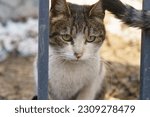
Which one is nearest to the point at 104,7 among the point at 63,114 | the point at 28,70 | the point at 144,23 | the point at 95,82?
the point at 144,23

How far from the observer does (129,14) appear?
3.07 m

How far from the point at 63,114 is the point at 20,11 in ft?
12.7

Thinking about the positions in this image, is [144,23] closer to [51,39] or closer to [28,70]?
[51,39]

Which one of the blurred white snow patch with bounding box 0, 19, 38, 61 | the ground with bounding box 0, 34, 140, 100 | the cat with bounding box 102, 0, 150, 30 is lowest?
the ground with bounding box 0, 34, 140, 100

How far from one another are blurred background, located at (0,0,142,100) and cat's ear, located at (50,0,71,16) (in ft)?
5.25

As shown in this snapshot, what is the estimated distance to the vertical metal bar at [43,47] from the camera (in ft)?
8.73

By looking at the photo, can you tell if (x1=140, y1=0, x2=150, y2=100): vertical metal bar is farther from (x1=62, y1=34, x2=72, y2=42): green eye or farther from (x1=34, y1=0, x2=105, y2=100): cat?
(x1=62, y1=34, x2=72, y2=42): green eye

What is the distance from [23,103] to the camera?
9.75 ft

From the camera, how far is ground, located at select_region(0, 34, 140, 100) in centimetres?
503

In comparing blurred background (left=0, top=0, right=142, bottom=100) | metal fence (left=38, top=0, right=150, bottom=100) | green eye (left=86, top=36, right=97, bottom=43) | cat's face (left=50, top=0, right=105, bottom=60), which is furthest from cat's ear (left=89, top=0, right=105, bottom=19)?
blurred background (left=0, top=0, right=142, bottom=100)

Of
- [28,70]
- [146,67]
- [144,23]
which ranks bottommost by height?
[28,70]

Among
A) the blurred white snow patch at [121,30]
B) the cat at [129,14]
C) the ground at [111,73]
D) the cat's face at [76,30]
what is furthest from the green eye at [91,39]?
the blurred white snow patch at [121,30]

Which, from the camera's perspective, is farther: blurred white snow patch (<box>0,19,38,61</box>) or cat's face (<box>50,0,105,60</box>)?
blurred white snow patch (<box>0,19,38,61</box>)

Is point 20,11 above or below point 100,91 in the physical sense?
above
